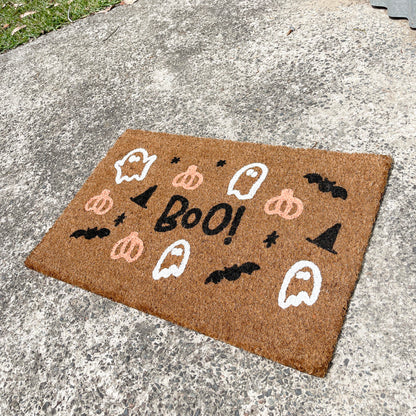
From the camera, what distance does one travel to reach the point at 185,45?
3.38m

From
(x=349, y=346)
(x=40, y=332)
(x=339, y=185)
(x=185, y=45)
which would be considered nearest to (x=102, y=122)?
(x=185, y=45)

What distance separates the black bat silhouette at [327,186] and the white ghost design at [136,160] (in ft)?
3.26

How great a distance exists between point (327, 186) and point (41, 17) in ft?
12.6

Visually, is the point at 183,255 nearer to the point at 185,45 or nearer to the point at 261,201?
the point at 261,201

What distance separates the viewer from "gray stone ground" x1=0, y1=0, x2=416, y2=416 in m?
1.65

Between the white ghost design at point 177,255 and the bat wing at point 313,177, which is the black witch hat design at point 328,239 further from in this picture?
the white ghost design at point 177,255

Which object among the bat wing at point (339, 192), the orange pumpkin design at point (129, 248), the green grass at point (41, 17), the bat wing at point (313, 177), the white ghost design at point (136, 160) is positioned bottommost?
the orange pumpkin design at point (129, 248)

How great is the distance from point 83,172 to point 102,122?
50 centimetres

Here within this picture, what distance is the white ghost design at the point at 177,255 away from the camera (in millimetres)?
2049

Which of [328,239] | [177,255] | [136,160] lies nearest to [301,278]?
[328,239]

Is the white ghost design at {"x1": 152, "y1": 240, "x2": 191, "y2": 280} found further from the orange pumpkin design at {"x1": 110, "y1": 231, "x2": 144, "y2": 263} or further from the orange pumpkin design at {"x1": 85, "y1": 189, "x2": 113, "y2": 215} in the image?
the orange pumpkin design at {"x1": 85, "y1": 189, "x2": 113, "y2": 215}

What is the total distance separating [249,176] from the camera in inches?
90.7

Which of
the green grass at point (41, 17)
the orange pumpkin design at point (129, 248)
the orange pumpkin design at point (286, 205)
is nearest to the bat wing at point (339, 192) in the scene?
the orange pumpkin design at point (286, 205)

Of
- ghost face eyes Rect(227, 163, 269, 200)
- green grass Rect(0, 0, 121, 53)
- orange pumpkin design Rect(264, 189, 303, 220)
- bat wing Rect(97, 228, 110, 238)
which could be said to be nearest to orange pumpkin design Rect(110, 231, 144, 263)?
bat wing Rect(97, 228, 110, 238)
